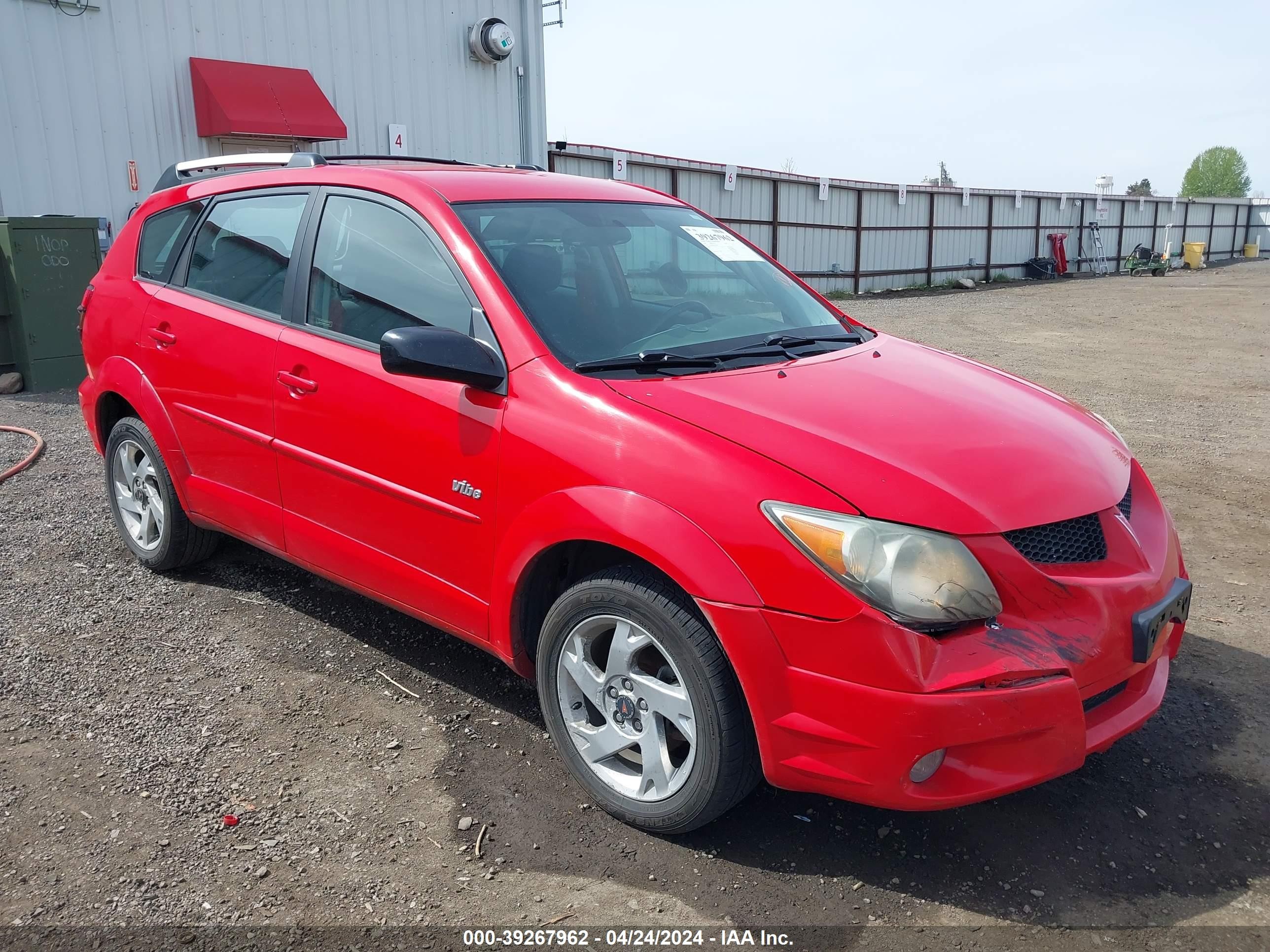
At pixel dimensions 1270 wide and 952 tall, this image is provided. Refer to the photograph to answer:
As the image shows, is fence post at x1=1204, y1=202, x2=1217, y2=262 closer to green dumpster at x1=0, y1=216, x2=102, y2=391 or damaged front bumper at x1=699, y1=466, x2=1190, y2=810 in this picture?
green dumpster at x1=0, y1=216, x2=102, y2=391

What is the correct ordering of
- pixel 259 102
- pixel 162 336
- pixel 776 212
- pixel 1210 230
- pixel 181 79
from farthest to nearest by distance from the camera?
pixel 1210 230 < pixel 776 212 < pixel 259 102 < pixel 181 79 < pixel 162 336

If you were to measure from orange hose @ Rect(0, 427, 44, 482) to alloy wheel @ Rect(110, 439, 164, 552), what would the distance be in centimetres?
218

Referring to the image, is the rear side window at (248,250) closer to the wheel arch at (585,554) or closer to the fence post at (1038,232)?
the wheel arch at (585,554)

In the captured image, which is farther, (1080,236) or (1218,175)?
(1218,175)

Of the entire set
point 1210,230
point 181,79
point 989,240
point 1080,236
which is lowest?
point 1210,230

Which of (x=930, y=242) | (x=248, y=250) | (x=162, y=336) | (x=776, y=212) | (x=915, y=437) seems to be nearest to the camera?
(x=915, y=437)

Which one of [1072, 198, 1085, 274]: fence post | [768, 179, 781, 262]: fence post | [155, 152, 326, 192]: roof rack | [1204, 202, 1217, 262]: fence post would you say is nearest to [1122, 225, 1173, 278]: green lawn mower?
[1072, 198, 1085, 274]: fence post

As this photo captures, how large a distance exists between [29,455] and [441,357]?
18.3 ft

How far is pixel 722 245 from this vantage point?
3963 millimetres

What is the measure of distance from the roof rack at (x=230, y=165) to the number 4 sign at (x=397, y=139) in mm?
10486

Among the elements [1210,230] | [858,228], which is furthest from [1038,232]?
[1210,230]

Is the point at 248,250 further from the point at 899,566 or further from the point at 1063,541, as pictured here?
the point at 1063,541

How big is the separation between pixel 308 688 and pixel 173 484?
4.28ft

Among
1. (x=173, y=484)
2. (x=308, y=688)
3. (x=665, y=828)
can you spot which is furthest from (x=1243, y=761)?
(x=173, y=484)
